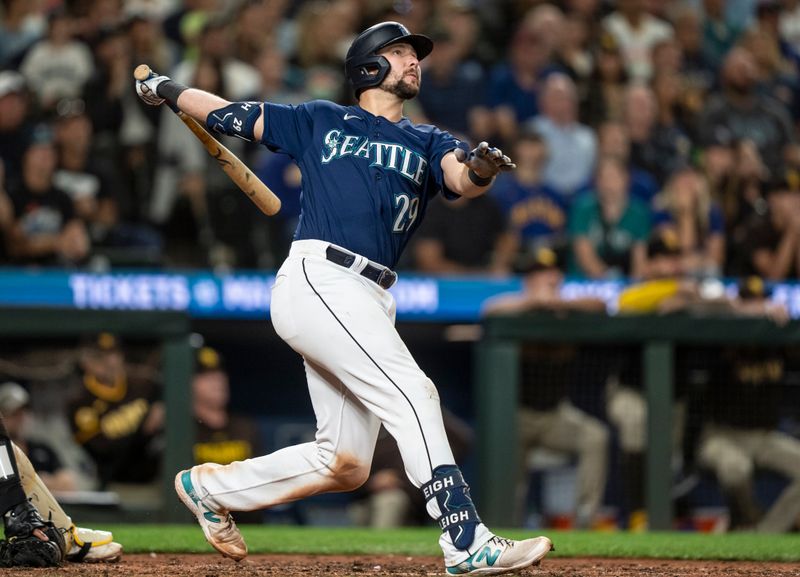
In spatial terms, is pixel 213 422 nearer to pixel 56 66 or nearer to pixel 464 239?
pixel 464 239

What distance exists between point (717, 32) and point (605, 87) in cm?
155

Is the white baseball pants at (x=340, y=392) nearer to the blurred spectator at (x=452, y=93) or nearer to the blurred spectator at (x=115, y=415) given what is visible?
the blurred spectator at (x=115, y=415)

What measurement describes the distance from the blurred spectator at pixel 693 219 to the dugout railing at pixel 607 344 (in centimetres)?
168

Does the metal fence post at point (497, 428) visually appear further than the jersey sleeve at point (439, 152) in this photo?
Yes

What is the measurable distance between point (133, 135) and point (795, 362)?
4523mm

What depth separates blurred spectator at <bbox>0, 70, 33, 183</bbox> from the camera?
8391 millimetres

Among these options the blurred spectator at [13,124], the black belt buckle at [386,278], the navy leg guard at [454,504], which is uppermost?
the blurred spectator at [13,124]

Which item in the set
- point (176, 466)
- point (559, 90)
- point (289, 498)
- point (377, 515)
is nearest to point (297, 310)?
point (289, 498)

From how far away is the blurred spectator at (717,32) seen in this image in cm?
1105

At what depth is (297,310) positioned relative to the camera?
4121mm

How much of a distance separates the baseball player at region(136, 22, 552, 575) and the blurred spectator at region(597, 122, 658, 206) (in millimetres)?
5095

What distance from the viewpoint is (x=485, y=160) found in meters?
3.89

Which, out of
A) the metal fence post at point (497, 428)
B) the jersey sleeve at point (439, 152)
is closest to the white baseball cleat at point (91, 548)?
the jersey sleeve at point (439, 152)

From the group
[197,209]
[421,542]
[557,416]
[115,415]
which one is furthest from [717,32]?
[421,542]
